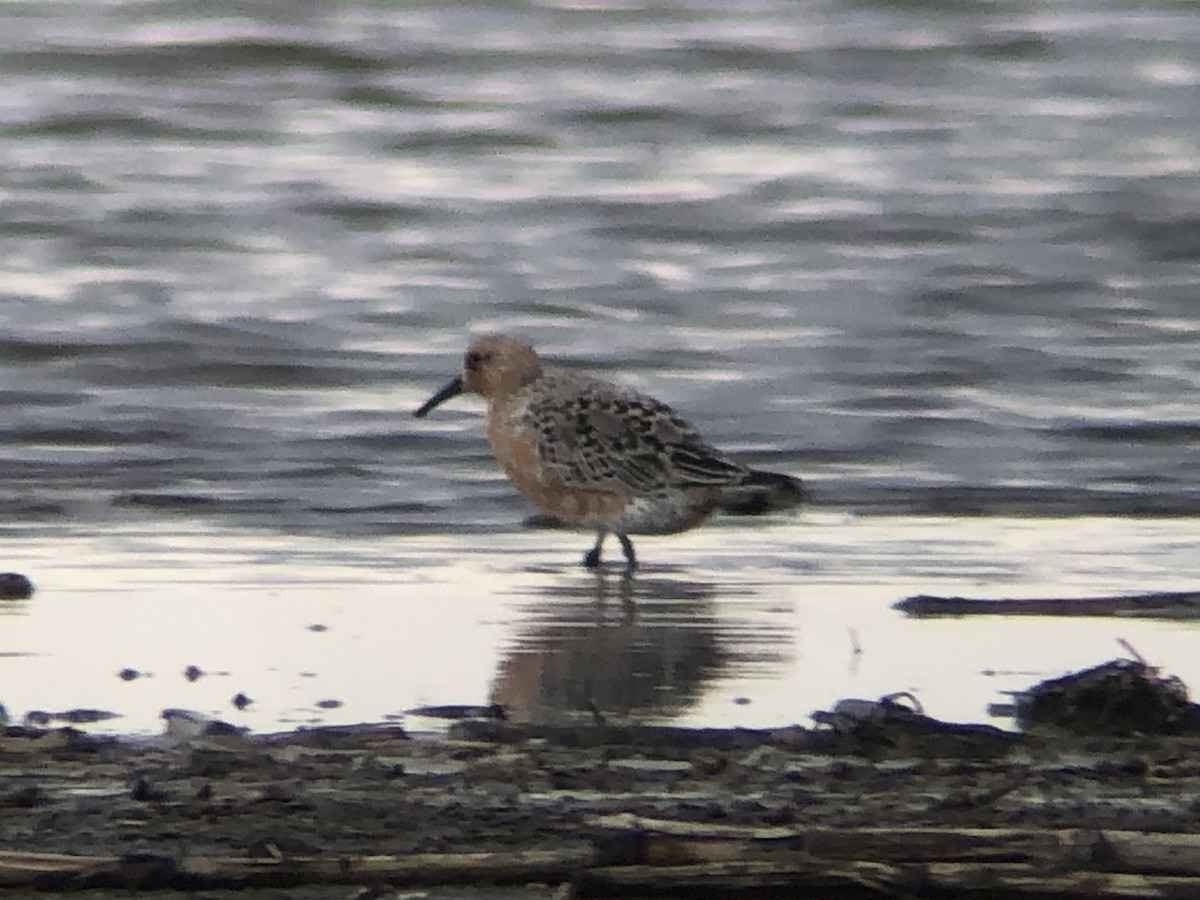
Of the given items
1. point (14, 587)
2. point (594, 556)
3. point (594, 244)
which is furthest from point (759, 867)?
point (594, 244)

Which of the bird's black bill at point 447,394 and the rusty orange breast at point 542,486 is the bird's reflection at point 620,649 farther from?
the bird's black bill at point 447,394

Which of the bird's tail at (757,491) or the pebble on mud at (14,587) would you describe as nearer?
the pebble on mud at (14,587)

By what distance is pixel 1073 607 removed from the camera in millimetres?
6180

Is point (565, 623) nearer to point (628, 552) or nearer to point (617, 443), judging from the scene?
point (628, 552)

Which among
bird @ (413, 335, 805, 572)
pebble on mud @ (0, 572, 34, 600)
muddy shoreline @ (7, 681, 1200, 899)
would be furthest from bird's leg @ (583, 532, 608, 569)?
muddy shoreline @ (7, 681, 1200, 899)

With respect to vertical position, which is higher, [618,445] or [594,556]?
[618,445]

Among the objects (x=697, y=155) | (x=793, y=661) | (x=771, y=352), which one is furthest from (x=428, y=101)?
(x=793, y=661)

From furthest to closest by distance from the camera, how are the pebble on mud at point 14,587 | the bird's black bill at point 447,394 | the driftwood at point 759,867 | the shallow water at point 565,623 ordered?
the bird's black bill at point 447,394
the pebble on mud at point 14,587
the shallow water at point 565,623
the driftwood at point 759,867

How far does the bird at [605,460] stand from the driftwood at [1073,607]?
1.51 meters

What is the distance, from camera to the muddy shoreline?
3.37m

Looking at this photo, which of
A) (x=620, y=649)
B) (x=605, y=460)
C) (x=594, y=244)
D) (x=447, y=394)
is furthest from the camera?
(x=594, y=244)

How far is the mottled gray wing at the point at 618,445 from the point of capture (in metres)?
7.84

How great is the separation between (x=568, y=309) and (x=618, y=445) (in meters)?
4.78

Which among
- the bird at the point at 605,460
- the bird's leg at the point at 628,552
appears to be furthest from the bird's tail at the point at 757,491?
the bird's leg at the point at 628,552
